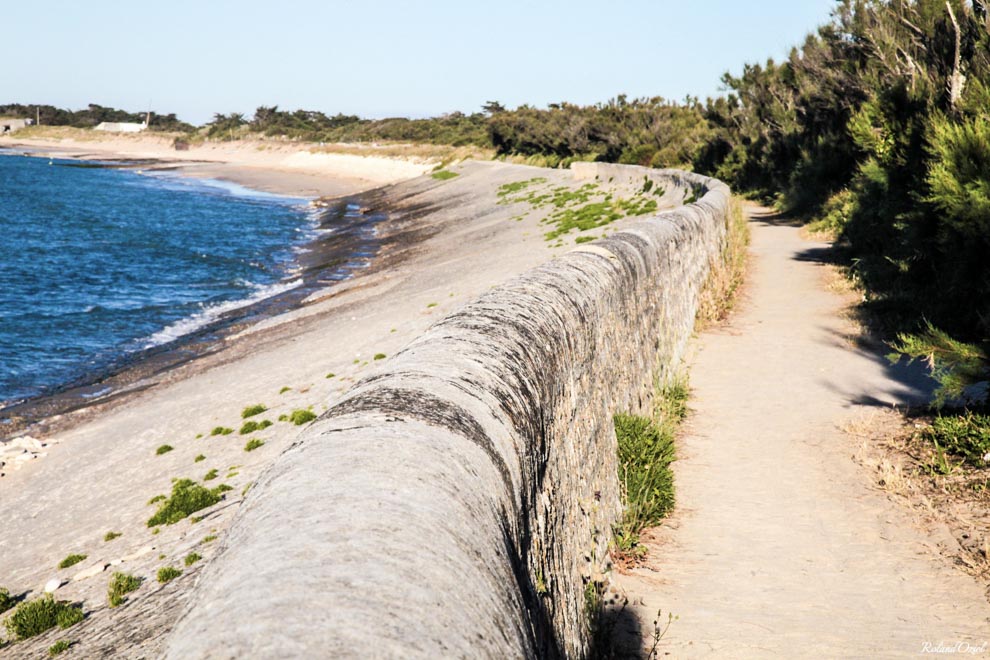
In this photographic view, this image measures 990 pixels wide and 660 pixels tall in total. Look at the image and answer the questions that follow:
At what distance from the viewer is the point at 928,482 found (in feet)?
21.6

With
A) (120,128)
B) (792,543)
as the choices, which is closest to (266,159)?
(120,128)

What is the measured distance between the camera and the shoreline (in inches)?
592

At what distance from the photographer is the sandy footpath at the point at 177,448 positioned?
6.33 metres

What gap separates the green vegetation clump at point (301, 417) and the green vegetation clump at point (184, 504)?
6.09ft

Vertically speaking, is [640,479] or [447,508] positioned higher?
[447,508]

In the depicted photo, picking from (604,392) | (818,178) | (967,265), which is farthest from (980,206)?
(818,178)

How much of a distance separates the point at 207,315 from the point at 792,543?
21.0 m

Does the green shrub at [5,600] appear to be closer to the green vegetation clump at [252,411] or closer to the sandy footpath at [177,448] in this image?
the sandy footpath at [177,448]

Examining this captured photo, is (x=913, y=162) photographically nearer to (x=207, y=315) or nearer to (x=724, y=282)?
(x=724, y=282)

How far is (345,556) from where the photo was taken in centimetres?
169

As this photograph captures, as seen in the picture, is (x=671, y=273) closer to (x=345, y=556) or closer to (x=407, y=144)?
(x=345, y=556)

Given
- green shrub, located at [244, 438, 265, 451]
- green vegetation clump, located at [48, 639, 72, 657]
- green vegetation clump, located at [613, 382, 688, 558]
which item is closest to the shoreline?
green shrub, located at [244, 438, 265, 451]

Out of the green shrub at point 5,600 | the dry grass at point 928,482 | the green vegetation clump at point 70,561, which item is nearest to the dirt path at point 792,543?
the dry grass at point 928,482

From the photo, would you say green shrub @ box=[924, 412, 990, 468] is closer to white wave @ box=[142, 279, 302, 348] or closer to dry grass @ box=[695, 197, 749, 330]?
dry grass @ box=[695, 197, 749, 330]
